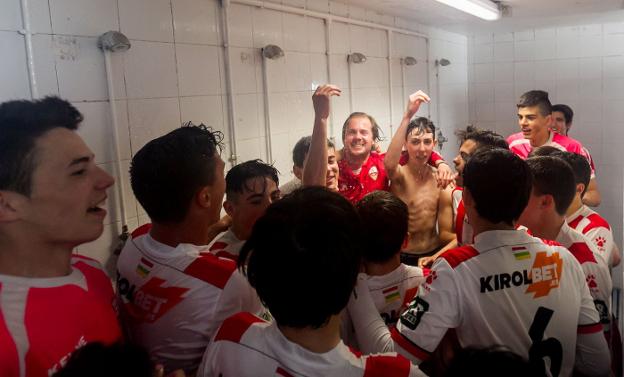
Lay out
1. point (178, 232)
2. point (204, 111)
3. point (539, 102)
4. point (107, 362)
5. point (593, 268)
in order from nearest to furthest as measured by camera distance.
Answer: point (107, 362) < point (178, 232) < point (593, 268) < point (204, 111) < point (539, 102)

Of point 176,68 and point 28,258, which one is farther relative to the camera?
point 176,68

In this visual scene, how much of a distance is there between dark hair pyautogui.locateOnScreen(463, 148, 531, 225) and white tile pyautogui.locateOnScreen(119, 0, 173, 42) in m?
2.04

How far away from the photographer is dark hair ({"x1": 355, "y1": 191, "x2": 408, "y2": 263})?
5.52 ft

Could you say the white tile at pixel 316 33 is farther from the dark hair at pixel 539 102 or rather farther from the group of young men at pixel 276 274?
the group of young men at pixel 276 274

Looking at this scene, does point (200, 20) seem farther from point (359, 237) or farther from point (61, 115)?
point (359, 237)

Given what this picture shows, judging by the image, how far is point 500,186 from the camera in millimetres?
1590

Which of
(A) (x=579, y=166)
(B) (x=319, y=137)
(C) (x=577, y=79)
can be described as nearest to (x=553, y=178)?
(A) (x=579, y=166)

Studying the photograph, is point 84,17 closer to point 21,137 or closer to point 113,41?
point 113,41

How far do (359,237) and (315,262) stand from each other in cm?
14

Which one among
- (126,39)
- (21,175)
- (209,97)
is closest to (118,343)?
(21,175)

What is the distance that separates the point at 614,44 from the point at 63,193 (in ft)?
24.4

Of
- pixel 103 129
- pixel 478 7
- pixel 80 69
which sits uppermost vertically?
pixel 478 7

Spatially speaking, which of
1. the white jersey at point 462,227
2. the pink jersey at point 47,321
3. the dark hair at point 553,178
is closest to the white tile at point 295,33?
the white jersey at point 462,227

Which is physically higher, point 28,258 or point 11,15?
point 11,15
